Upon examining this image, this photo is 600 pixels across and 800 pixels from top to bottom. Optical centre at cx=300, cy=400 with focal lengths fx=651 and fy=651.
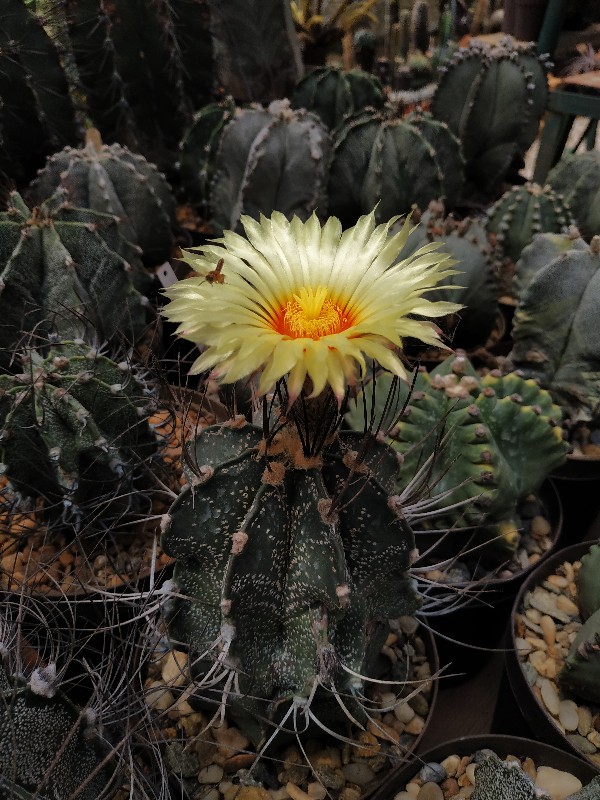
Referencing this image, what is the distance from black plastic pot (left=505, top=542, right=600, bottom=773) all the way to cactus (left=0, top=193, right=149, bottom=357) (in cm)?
79

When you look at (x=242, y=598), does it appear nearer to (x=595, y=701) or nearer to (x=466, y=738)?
(x=466, y=738)

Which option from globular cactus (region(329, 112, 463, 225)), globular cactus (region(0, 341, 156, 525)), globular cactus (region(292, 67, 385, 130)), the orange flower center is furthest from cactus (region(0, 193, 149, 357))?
globular cactus (region(292, 67, 385, 130))

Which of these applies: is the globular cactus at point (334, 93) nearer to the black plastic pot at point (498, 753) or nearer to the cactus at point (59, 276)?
the cactus at point (59, 276)

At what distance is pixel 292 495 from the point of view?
0.71 metres

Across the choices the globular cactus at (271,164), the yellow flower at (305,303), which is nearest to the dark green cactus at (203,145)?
the globular cactus at (271,164)

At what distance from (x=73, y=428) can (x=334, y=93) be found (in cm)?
160

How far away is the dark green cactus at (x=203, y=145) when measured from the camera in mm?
1768

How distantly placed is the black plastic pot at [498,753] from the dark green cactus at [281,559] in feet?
0.61

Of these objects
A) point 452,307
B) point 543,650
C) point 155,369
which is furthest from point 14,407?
point 543,650

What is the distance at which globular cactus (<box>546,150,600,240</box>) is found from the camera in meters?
1.76

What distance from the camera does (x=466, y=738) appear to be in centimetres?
85

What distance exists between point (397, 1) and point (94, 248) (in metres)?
3.66

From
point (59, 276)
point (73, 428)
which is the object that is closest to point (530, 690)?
point (73, 428)

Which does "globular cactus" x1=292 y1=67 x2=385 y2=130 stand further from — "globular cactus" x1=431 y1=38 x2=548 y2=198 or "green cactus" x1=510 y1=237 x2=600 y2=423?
"green cactus" x1=510 y1=237 x2=600 y2=423
